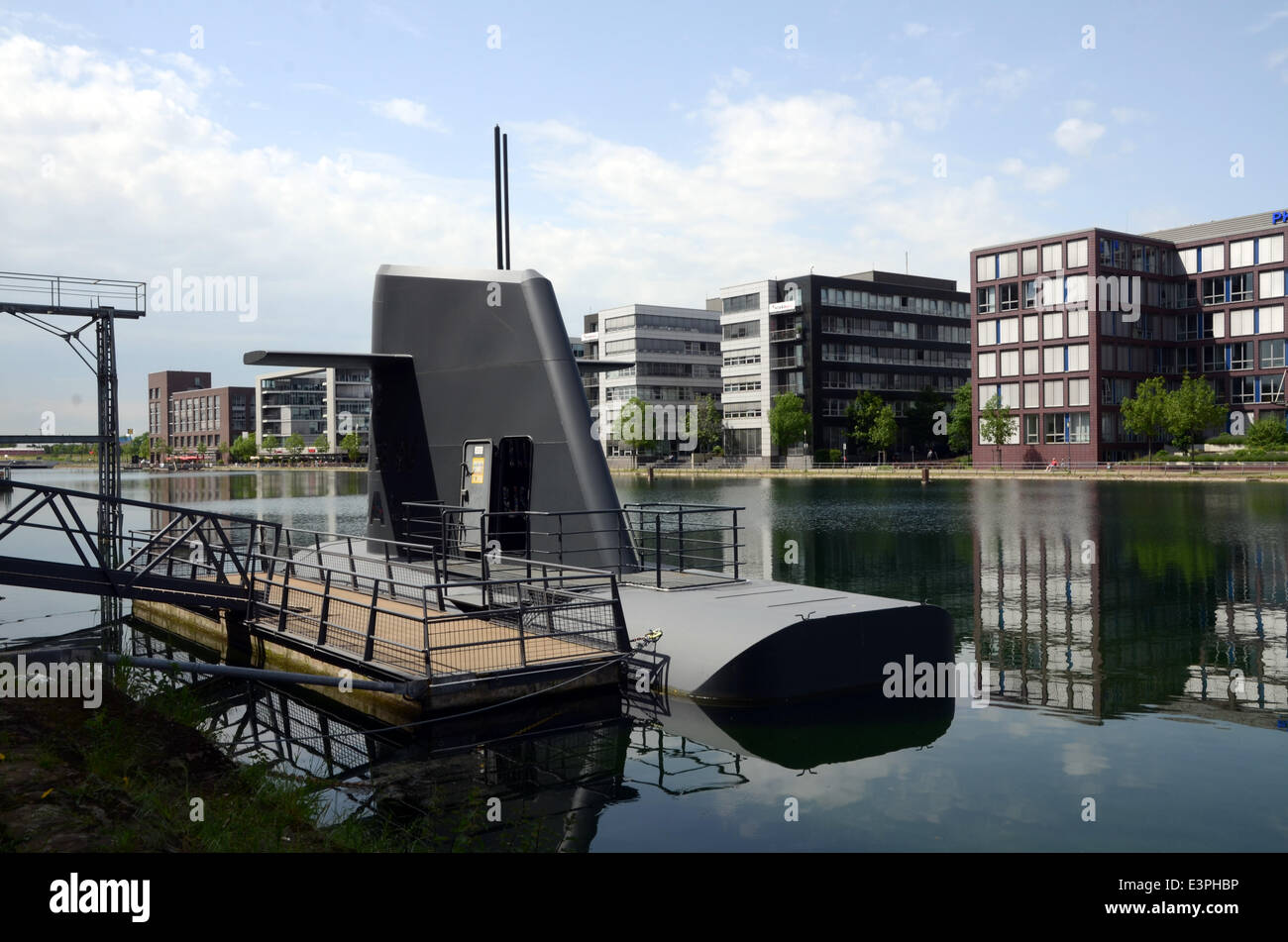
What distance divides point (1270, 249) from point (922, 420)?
4131cm

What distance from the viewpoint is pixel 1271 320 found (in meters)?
95.8

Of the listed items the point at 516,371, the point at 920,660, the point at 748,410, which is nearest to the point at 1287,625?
the point at 920,660

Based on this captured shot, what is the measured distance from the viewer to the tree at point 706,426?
13088 centimetres

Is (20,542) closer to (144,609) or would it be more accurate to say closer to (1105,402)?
(144,609)

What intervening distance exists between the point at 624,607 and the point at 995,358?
9789 centimetres

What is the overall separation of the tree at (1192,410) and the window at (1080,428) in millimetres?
8131

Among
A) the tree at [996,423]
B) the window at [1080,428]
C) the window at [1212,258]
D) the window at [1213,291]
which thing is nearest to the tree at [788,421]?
the tree at [996,423]

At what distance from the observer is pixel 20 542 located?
153 ft

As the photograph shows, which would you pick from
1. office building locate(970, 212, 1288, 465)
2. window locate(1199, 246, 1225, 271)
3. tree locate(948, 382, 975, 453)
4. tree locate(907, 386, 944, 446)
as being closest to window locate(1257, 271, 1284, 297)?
office building locate(970, 212, 1288, 465)

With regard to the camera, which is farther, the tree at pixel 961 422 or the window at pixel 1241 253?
the tree at pixel 961 422

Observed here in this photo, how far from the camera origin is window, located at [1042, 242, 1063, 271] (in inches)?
3856

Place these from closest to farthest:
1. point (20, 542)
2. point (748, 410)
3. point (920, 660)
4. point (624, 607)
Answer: point (920, 660) < point (624, 607) < point (20, 542) < point (748, 410)

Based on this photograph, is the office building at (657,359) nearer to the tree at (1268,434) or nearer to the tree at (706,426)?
the tree at (706,426)
